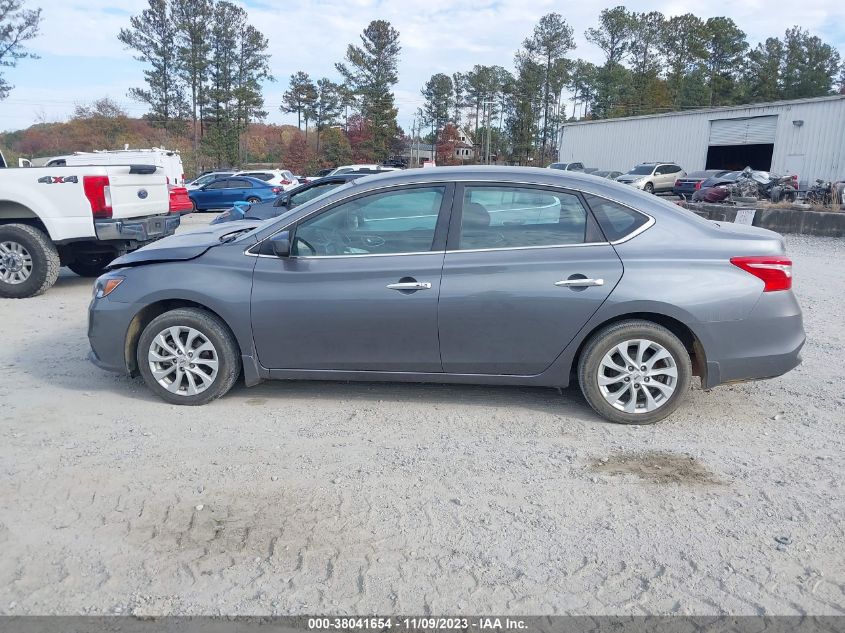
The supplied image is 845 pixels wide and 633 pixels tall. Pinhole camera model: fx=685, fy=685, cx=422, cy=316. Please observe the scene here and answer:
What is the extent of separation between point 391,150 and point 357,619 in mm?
67909

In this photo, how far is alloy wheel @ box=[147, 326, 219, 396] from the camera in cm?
476

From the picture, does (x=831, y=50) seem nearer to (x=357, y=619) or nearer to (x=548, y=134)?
(x=548, y=134)

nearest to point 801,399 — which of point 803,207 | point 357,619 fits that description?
point 357,619

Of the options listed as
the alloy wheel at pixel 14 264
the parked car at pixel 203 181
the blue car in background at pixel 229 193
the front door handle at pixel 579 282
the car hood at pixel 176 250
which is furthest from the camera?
the parked car at pixel 203 181

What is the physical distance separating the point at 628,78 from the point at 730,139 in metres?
39.4

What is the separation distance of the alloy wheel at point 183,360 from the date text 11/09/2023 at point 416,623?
97.9 inches

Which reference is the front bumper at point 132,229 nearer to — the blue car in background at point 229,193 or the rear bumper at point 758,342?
the rear bumper at point 758,342

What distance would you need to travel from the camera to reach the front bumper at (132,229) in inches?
335

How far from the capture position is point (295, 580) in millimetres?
2924

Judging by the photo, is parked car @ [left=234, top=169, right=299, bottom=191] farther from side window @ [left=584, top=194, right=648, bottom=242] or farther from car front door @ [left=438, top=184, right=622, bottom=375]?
side window @ [left=584, top=194, right=648, bottom=242]

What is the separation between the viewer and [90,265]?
398 inches

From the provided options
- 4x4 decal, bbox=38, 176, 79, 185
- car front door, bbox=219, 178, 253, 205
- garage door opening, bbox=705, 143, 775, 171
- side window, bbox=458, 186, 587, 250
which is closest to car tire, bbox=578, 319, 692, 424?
side window, bbox=458, 186, 587, 250

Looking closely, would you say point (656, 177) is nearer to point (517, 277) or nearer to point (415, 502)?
point (517, 277)

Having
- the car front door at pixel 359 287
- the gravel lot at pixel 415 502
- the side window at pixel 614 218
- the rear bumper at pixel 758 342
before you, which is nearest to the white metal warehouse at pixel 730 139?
the rear bumper at pixel 758 342
